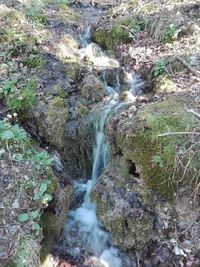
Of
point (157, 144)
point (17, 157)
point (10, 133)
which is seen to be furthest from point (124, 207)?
point (10, 133)

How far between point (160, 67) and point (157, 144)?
199cm

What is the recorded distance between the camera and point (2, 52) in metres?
6.05

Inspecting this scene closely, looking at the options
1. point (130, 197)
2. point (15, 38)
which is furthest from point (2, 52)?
point (130, 197)

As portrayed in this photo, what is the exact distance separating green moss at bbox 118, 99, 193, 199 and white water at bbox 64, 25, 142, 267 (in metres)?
0.85

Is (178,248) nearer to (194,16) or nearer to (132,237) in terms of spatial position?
(132,237)

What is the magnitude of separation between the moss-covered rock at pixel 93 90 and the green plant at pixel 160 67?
Answer: 0.93 metres

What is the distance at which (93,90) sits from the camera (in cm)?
551

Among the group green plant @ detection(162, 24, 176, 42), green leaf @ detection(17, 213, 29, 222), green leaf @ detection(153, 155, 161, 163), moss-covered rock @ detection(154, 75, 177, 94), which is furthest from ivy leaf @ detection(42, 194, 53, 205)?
green plant @ detection(162, 24, 176, 42)

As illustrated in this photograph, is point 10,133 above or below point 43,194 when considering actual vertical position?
above

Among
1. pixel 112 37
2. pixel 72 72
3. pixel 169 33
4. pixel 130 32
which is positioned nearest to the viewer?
pixel 72 72

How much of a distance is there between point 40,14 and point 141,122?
4.55 m

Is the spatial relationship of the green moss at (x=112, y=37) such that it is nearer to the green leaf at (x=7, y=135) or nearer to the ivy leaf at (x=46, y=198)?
the green leaf at (x=7, y=135)

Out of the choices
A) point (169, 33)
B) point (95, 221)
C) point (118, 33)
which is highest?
point (169, 33)

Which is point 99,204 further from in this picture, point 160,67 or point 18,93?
point 160,67
